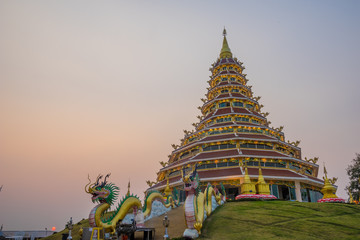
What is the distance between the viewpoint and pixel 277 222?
47.8ft

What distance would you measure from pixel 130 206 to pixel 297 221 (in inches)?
390

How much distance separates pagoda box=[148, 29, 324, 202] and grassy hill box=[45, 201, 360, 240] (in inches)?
238

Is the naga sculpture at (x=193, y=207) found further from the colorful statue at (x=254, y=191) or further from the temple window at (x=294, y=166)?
the temple window at (x=294, y=166)

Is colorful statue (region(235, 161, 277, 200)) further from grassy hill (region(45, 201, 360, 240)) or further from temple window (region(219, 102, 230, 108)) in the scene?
temple window (region(219, 102, 230, 108))

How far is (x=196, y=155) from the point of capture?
30.6m

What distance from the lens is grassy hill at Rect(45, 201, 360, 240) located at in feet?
42.3

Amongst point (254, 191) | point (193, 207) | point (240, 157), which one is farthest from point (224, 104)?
point (193, 207)

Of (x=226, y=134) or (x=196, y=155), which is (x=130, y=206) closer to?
(x=196, y=155)

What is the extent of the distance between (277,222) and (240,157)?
1400 centimetres

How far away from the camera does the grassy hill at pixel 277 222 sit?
12.9m

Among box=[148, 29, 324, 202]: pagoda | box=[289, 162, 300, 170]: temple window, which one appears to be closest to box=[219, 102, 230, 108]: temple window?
box=[148, 29, 324, 202]: pagoda

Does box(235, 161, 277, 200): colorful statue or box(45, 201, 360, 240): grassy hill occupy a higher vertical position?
box(235, 161, 277, 200): colorful statue

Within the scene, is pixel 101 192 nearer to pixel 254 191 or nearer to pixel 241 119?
pixel 254 191

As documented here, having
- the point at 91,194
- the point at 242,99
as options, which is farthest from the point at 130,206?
the point at 242,99
